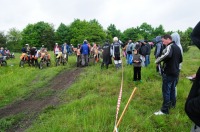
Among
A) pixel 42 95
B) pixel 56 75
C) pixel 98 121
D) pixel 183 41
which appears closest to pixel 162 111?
pixel 98 121

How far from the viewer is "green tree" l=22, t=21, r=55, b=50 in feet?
262

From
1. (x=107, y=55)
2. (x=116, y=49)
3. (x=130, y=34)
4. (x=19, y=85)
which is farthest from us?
(x=130, y=34)

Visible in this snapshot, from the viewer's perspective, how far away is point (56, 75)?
15.3 meters

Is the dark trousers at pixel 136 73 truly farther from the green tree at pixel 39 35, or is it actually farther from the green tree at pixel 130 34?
the green tree at pixel 130 34

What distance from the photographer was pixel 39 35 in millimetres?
89188

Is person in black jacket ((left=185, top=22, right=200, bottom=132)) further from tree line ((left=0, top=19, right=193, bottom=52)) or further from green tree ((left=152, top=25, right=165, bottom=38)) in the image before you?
green tree ((left=152, top=25, right=165, bottom=38))

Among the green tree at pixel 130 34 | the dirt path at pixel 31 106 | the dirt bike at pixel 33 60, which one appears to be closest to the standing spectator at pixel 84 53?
the dirt bike at pixel 33 60

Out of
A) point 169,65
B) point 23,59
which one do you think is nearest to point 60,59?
point 23,59

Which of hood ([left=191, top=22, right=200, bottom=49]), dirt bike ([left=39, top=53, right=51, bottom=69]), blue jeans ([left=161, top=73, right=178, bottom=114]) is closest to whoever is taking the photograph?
hood ([left=191, top=22, right=200, bottom=49])

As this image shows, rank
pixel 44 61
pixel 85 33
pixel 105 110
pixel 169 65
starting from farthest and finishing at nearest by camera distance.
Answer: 1. pixel 85 33
2. pixel 44 61
3. pixel 169 65
4. pixel 105 110

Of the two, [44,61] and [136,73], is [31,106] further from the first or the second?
[44,61]

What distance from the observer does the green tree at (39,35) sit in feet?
262

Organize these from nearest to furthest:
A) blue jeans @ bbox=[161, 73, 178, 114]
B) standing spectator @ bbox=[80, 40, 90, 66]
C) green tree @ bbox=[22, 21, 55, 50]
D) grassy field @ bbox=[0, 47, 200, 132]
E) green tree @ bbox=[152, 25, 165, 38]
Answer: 1. grassy field @ bbox=[0, 47, 200, 132]
2. blue jeans @ bbox=[161, 73, 178, 114]
3. standing spectator @ bbox=[80, 40, 90, 66]
4. green tree @ bbox=[22, 21, 55, 50]
5. green tree @ bbox=[152, 25, 165, 38]

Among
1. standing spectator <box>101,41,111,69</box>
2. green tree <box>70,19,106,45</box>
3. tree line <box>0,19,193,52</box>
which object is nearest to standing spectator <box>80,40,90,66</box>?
standing spectator <box>101,41,111,69</box>
